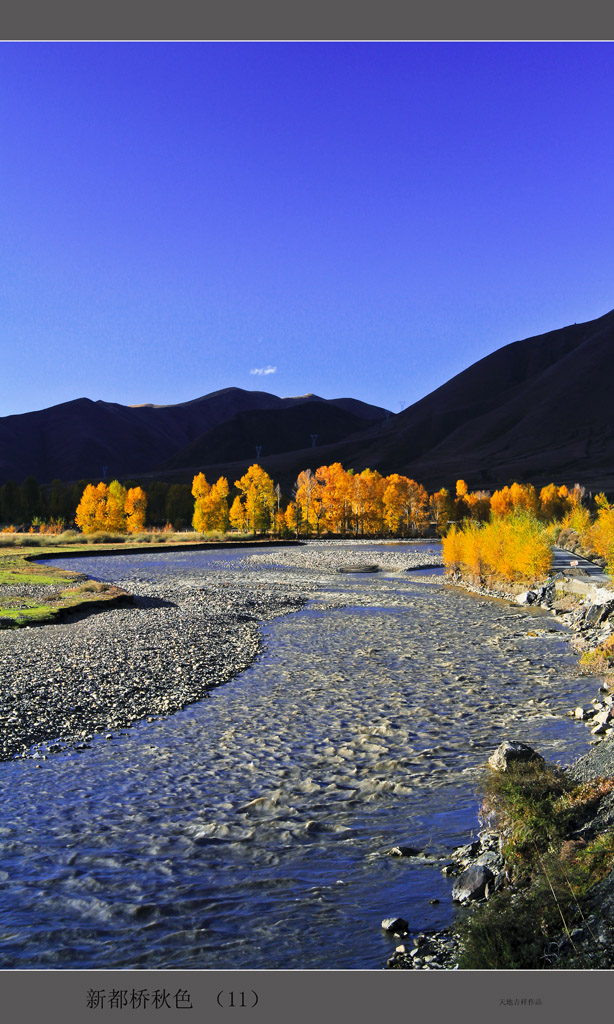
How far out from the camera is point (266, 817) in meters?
11.6

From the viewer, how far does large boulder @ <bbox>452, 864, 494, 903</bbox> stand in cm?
871

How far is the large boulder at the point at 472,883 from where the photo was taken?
8711 mm

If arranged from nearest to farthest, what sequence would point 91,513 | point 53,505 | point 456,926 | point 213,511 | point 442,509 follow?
point 456,926 < point 213,511 < point 91,513 < point 442,509 < point 53,505

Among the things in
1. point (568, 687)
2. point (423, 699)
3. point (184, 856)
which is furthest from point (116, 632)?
point (184, 856)

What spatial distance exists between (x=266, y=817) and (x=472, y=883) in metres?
3.88

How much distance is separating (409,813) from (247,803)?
2731mm

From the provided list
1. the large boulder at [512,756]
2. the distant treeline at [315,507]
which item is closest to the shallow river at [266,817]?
the large boulder at [512,756]

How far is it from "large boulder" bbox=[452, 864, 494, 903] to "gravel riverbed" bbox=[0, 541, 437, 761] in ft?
30.6

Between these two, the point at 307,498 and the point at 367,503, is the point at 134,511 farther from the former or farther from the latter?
the point at 367,503

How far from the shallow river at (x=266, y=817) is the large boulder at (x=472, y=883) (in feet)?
0.55

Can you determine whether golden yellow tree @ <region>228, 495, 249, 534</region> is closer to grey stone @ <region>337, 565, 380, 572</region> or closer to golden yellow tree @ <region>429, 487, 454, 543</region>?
golden yellow tree @ <region>429, 487, 454, 543</region>

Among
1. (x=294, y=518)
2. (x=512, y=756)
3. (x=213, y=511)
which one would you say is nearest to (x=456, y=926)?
(x=512, y=756)

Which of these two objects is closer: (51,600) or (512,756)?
(512,756)

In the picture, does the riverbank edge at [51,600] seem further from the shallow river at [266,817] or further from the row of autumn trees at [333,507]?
the row of autumn trees at [333,507]
